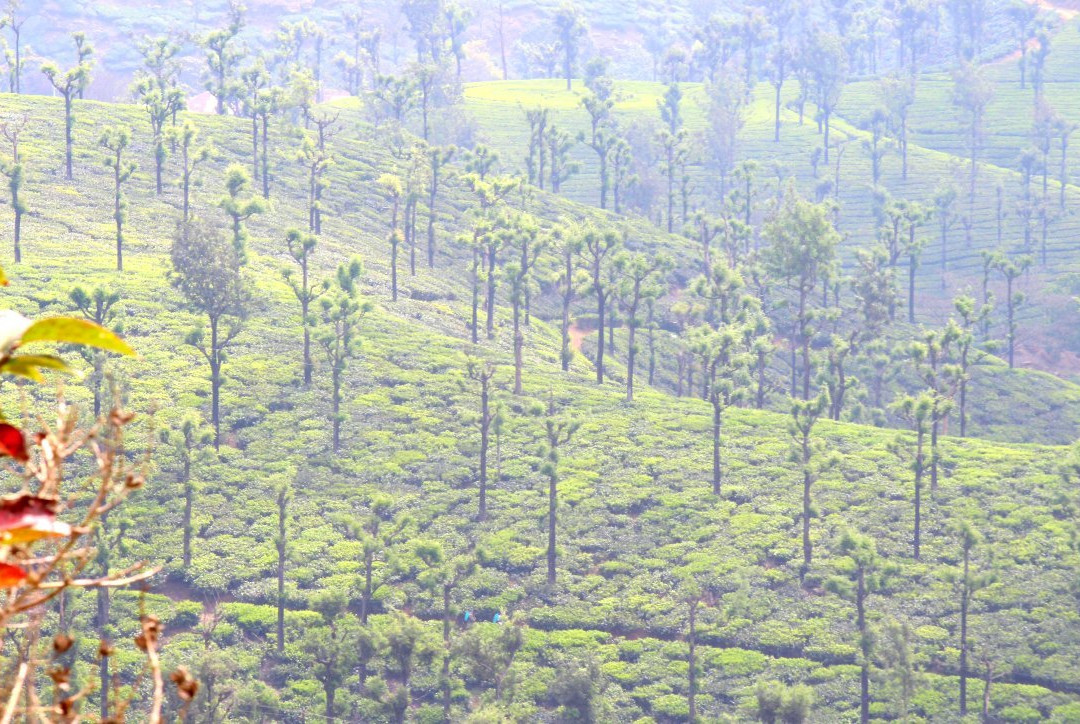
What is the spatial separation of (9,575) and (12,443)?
45 centimetres

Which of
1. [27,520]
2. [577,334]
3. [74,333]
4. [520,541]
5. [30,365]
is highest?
[74,333]

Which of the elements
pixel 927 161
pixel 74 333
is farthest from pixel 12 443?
pixel 927 161

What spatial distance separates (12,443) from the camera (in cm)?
412

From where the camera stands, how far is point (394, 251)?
8875cm

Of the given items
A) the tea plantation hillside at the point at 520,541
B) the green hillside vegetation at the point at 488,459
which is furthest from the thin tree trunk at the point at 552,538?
the tea plantation hillside at the point at 520,541

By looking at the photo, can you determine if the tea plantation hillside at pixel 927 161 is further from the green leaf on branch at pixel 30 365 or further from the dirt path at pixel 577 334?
the green leaf on branch at pixel 30 365

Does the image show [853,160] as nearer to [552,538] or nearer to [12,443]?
[552,538]

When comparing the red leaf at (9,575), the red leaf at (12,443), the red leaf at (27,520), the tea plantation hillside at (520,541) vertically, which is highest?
the red leaf at (12,443)

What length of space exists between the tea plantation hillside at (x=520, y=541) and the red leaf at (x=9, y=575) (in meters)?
40.6

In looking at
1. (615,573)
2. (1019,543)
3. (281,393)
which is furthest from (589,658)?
(281,393)

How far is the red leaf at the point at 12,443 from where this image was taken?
4.08 metres

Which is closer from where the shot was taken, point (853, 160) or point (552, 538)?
point (552, 538)

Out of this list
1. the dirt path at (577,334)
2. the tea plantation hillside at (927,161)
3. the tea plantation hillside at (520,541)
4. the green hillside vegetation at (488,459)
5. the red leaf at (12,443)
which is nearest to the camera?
the red leaf at (12,443)

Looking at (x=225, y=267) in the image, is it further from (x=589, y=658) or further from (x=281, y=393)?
(x=589, y=658)
